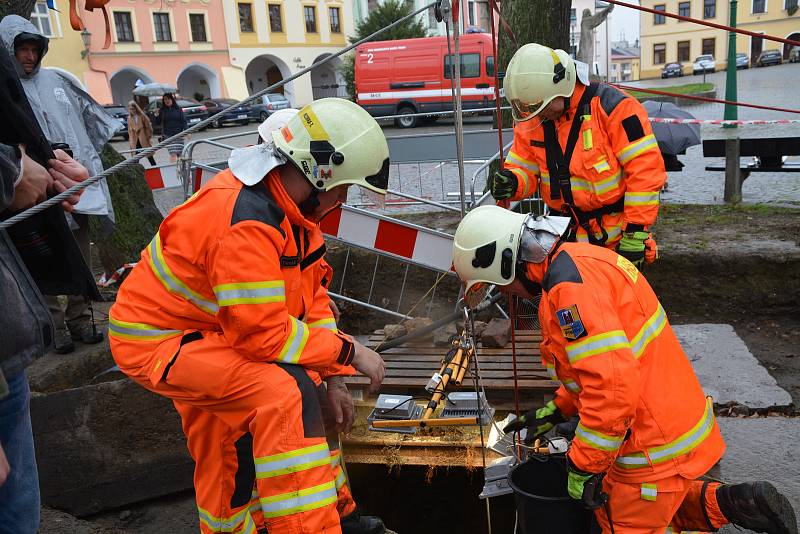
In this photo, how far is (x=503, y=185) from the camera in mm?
4336

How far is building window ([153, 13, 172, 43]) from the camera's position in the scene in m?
38.7

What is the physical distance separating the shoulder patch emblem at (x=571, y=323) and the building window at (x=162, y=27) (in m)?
40.9

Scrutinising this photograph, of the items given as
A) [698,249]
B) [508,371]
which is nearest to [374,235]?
[508,371]

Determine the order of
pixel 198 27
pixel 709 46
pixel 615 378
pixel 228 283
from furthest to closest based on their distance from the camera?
pixel 709 46, pixel 198 27, pixel 615 378, pixel 228 283

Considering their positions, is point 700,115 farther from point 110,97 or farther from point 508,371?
point 110,97

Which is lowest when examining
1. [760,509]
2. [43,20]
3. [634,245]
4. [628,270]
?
[760,509]

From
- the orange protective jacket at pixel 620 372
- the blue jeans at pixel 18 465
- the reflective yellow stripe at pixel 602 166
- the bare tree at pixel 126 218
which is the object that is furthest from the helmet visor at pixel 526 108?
the bare tree at pixel 126 218

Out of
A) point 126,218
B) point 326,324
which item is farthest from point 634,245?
point 126,218

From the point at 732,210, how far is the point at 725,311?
2.16 metres

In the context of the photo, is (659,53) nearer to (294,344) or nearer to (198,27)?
(198,27)

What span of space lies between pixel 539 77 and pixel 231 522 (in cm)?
284

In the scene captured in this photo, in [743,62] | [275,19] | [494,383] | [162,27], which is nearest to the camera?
[494,383]

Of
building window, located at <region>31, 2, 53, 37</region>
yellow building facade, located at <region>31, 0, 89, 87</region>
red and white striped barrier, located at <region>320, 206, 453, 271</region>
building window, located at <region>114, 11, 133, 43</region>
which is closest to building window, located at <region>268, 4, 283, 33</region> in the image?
building window, located at <region>114, 11, 133, 43</region>

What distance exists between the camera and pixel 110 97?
3597 centimetres
